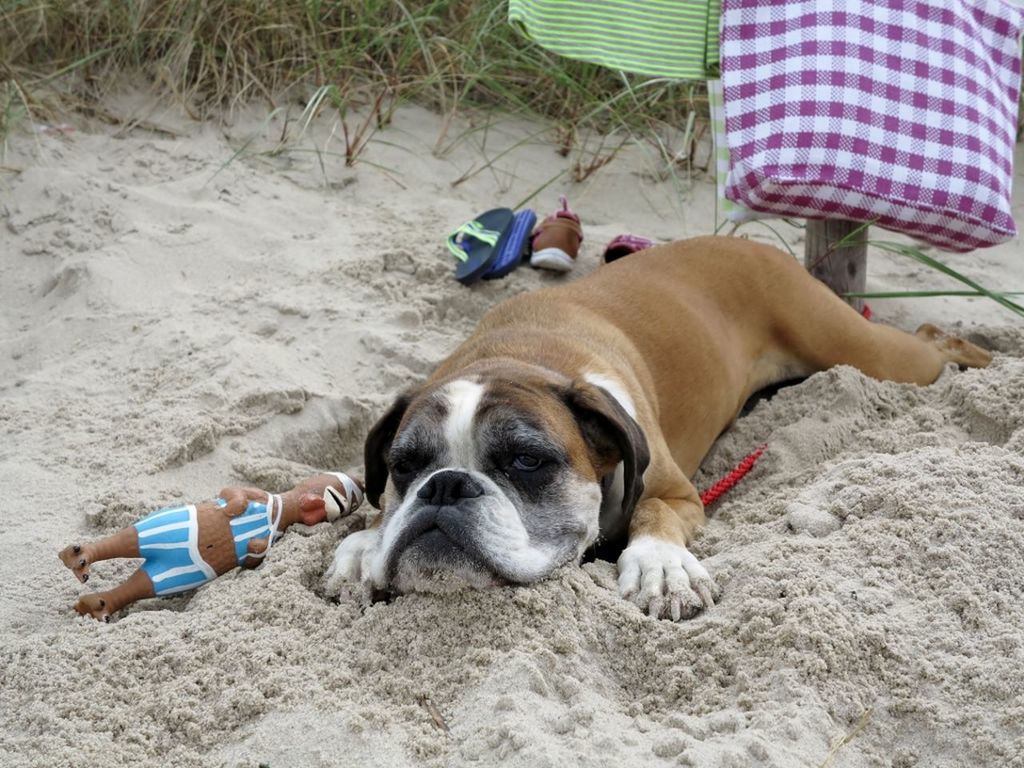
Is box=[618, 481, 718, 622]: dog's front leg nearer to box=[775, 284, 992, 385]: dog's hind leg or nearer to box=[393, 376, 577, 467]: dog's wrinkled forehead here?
box=[393, 376, 577, 467]: dog's wrinkled forehead

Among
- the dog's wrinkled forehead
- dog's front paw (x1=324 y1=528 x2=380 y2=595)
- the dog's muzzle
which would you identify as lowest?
dog's front paw (x1=324 y1=528 x2=380 y2=595)

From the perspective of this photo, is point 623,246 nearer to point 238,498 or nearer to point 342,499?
point 342,499

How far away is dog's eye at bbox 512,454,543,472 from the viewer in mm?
3180

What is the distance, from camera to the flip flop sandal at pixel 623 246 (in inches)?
213

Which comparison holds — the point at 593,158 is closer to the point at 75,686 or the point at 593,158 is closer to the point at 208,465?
the point at 208,465

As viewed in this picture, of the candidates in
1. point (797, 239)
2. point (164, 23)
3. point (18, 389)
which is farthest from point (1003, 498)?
point (164, 23)

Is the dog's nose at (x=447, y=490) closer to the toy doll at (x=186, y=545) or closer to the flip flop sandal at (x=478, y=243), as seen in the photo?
the toy doll at (x=186, y=545)

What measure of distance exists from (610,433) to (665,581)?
45cm

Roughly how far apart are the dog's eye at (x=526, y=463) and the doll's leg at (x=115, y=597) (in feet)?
3.36

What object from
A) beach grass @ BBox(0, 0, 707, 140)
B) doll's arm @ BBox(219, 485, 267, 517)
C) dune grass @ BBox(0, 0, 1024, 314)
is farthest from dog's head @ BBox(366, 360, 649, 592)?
beach grass @ BBox(0, 0, 707, 140)

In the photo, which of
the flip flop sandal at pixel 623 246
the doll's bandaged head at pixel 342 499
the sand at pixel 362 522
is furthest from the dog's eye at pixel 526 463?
the flip flop sandal at pixel 623 246

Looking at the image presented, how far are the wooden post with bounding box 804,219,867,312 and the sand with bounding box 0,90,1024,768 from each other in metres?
0.36

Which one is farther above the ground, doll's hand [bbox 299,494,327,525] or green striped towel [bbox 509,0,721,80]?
green striped towel [bbox 509,0,721,80]

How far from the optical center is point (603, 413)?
3250 millimetres
